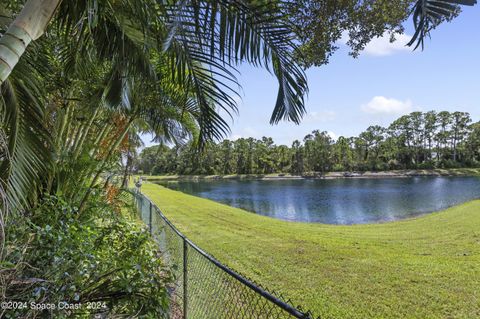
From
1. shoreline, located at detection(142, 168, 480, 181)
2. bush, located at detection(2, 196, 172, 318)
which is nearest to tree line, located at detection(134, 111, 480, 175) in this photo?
shoreline, located at detection(142, 168, 480, 181)

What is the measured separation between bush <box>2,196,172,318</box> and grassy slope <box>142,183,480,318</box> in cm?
239

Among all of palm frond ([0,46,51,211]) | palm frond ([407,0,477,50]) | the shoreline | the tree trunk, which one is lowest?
the shoreline

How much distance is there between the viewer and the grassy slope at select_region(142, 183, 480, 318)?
398cm

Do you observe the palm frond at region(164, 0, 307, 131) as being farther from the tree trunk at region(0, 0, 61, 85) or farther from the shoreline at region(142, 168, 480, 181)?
the shoreline at region(142, 168, 480, 181)

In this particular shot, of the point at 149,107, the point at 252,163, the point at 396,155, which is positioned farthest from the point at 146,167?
the point at 149,107

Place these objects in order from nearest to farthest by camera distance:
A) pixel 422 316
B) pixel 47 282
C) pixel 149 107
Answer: pixel 47 282 < pixel 422 316 < pixel 149 107

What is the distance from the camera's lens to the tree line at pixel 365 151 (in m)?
57.6

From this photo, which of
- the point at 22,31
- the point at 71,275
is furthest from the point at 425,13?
the point at 71,275

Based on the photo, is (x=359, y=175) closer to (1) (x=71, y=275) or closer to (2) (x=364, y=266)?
(2) (x=364, y=266)

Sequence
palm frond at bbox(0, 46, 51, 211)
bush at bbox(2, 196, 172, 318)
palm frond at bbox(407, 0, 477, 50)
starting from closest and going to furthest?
1. bush at bbox(2, 196, 172, 318)
2. palm frond at bbox(407, 0, 477, 50)
3. palm frond at bbox(0, 46, 51, 211)

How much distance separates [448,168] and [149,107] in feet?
216

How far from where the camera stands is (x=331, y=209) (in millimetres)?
17703

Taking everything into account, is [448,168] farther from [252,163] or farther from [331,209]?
[331,209]

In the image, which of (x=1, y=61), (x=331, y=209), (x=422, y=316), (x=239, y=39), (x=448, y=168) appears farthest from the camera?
(x=448, y=168)
